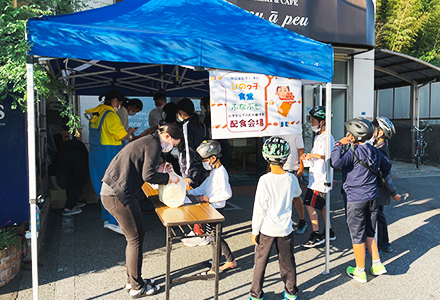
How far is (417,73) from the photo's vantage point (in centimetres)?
1248

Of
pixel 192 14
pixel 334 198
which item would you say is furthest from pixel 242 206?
pixel 192 14

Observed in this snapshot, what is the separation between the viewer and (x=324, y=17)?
936 cm

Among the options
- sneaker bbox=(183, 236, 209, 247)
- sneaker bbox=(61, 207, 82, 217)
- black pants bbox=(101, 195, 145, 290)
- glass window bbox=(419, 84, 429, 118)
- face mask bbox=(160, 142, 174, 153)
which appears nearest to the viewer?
black pants bbox=(101, 195, 145, 290)

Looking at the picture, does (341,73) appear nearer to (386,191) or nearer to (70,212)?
(386,191)

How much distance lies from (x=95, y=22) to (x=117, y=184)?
1574 mm

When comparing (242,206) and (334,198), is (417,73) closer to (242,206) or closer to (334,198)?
(334,198)

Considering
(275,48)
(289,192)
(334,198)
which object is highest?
(275,48)

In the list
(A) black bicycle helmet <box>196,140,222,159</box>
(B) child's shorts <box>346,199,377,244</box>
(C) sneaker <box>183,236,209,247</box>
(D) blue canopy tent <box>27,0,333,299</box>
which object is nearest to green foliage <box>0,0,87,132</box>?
(D) blue canopy tent <box>27,0,333,299</box>

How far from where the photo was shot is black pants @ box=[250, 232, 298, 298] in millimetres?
3219

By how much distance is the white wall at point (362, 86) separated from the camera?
10914 mm

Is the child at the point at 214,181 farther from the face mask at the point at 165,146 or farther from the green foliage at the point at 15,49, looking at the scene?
the green foliage at the point at 15,49

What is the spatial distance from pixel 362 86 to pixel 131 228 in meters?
9.65

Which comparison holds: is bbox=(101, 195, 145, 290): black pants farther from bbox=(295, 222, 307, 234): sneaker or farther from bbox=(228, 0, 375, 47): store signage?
bbox=(228, 0, 375, 47): store signage

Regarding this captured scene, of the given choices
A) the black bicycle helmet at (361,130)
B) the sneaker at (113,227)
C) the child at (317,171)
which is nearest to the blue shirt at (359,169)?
the black bicycle helmet at (361,130)
